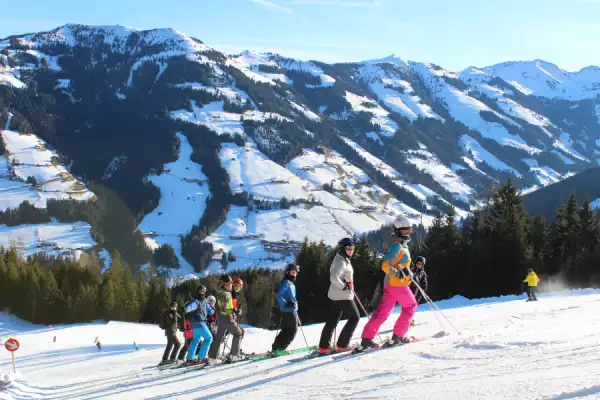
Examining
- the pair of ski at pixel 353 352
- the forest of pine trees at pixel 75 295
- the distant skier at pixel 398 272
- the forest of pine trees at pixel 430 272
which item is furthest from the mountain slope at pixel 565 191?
the distant skier at pixel 398 272

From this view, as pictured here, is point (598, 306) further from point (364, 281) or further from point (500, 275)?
point (364, 281)

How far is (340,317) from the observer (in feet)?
34.3

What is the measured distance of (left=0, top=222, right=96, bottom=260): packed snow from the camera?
5960 inches

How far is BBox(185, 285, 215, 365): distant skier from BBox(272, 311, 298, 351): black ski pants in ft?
7.83

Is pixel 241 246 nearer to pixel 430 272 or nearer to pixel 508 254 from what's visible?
pixel 430 272

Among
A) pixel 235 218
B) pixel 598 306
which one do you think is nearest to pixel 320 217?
pixel 235 218

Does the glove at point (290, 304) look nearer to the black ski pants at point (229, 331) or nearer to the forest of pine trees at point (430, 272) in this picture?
the black ski pants at point (229, 331)

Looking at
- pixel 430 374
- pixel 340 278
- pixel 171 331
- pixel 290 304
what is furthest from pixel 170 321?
pixel 430 374

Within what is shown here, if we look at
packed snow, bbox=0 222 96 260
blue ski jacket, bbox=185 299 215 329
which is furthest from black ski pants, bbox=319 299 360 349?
packed snow, bbox=0 222 96 260

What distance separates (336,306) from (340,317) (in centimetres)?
29

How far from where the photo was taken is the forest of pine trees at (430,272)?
41.8 meters

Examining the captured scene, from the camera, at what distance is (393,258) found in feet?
31.8

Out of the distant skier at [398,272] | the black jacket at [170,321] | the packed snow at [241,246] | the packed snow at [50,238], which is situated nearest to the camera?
the distant skier at [398,272]

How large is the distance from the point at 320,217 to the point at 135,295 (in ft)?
455
